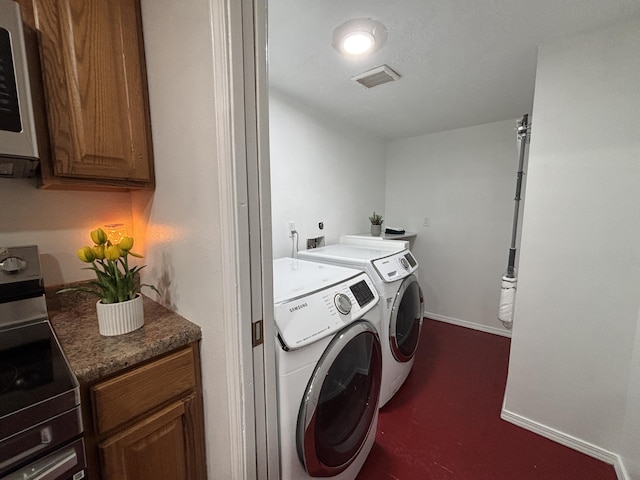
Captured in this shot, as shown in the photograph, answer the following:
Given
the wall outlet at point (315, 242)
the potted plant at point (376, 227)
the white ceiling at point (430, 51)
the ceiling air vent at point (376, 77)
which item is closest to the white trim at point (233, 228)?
the white ceiling at point (430, 51)

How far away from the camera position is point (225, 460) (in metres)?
0.83

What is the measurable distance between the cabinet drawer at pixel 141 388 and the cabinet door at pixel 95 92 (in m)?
0.64

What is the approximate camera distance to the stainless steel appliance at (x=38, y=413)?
52cm

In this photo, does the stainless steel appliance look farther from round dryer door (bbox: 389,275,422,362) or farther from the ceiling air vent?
the ceiling air vent

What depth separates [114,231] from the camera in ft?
3.70

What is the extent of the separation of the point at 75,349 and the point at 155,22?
41.4 inches

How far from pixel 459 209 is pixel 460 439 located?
206cm

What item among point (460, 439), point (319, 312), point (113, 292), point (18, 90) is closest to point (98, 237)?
point (113, 292)

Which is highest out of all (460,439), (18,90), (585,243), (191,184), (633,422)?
(18,90)

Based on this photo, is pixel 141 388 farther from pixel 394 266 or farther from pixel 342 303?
pixel 394 266

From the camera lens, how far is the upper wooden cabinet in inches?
30.7

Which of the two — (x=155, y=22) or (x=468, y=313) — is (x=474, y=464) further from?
(x=155, y=22)

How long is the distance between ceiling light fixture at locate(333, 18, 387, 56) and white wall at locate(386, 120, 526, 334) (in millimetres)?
1803

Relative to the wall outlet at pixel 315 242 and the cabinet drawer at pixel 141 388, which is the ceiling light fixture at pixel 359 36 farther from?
the cabinet drawer at pixel 141 388
